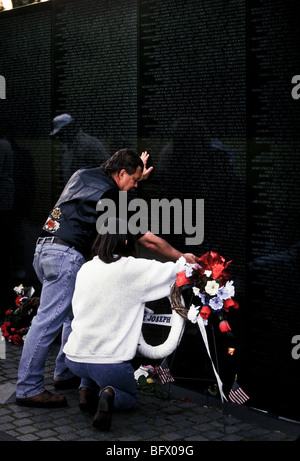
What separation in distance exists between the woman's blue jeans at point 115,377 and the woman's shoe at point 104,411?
0.17m

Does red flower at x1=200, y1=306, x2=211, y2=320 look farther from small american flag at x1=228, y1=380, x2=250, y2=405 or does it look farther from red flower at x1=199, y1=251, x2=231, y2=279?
small american flag at x1=228, y1=380, x2=250, y2=405

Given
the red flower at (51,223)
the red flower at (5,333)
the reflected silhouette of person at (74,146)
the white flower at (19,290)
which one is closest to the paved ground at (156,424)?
the red flower at (51,223)

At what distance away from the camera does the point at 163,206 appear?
6543mm

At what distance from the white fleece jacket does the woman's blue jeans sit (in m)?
0.05

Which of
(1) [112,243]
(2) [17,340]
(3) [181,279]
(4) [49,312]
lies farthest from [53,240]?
(2) [17,340]

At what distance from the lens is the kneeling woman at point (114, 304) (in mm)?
5199

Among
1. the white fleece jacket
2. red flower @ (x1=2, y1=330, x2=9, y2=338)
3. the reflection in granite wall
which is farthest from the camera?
red flower @ (x1=2, y1=330, x2=9, y2=338)

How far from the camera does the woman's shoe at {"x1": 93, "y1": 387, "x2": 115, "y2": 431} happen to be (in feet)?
16.4

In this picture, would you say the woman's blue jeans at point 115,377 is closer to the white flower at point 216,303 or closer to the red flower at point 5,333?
the white flower at point 216,303

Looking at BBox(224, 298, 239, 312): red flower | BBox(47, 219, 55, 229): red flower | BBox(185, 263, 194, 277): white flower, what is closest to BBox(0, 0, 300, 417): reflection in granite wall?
BBox(224, 298, 239, 312): red flower

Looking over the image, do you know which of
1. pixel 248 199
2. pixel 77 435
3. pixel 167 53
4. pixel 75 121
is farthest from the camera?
pixel 75 121

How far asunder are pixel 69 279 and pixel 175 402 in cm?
133

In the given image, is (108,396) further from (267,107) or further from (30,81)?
(30,81)
